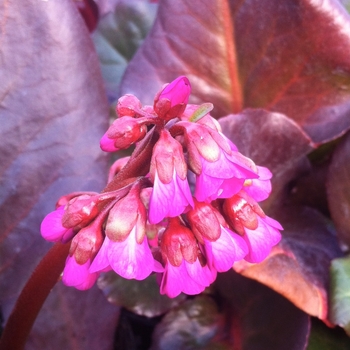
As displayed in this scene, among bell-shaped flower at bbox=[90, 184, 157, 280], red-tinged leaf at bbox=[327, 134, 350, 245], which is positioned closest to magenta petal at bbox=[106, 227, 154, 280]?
bell-shaped flower at bbox=[90, 184, 157, 280]

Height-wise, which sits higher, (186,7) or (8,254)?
(186,7)

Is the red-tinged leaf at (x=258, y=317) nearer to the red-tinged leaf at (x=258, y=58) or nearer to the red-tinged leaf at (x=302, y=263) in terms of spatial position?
the red-tinged leaf at (x=302, y=263)

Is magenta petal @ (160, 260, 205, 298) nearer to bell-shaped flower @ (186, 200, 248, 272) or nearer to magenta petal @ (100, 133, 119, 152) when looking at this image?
bell-shaped flower @ (186, 200, 248, 272)

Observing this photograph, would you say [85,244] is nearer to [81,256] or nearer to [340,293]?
[81,256]

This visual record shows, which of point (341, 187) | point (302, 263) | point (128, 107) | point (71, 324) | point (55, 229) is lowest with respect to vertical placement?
point (71, 324)

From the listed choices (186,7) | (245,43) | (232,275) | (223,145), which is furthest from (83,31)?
(232,275)

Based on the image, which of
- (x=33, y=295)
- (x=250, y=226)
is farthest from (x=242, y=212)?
(x=33, y=295)

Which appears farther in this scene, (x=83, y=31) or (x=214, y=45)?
(x=214, y=45)

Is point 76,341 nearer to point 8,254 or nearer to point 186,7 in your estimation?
point 8,254
